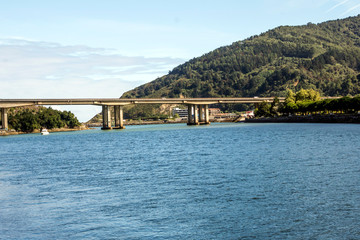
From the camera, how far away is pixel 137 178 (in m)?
41.2

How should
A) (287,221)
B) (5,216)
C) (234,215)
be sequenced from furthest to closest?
(5,216), (234,215), (287,221)

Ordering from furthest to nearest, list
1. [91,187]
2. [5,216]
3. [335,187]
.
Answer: [91,187] → [335,187] → [5,216]

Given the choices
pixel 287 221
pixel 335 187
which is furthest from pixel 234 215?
pixel 335 187

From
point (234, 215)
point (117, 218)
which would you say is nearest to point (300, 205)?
point (234, 215)

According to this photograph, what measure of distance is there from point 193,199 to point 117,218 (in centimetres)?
616

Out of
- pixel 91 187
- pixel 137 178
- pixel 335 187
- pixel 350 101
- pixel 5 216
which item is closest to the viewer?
pixel 5 216

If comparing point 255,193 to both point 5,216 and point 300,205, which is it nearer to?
point 300,205

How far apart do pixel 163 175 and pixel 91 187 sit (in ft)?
24.9

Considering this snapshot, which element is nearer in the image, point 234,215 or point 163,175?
point 234,215

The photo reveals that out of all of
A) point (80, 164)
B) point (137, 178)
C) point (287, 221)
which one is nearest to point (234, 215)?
point (287, 221)

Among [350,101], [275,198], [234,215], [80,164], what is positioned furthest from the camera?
[350,101]

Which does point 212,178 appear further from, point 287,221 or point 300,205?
point 287,221

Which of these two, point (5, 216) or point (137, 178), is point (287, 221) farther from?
point (137, 178)

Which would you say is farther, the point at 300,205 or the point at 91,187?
the point at 91,187
